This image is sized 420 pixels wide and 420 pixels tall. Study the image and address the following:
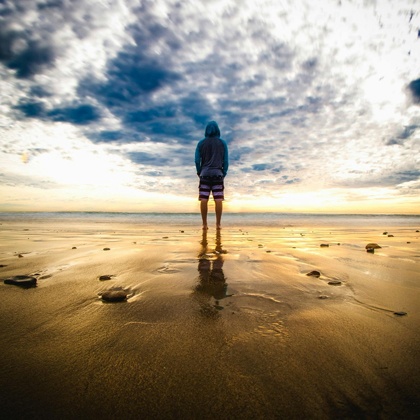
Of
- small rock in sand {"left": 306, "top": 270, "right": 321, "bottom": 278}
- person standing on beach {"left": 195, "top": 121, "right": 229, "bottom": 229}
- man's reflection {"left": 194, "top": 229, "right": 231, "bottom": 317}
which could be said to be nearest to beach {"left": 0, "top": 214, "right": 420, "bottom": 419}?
man's reflection {"left": 194, "top": 229, "right": 231, "bottom": 317}

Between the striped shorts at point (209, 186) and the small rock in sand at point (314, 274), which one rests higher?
the striped shorts at point (209, 186)

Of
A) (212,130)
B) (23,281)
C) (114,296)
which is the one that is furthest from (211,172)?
(114,296)

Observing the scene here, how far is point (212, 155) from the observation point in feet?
20.3

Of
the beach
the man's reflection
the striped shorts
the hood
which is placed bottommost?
the beach

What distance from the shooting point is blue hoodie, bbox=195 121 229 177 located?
20.3 ft

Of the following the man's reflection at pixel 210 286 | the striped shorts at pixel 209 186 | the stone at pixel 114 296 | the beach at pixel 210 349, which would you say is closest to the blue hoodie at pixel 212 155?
the striped shorts at pixel 209 186

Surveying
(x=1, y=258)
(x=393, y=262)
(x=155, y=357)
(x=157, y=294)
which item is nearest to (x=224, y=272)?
(x=157, y=294)

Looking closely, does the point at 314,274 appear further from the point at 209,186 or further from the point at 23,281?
the point at 209,186

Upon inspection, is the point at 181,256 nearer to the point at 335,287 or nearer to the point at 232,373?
the point at 335,287

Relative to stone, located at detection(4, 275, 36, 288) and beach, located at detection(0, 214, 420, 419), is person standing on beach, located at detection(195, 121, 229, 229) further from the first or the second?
stone, located at detection(4, 275, 36, 288)

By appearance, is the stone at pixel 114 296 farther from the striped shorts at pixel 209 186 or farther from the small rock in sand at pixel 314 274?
the striped shorts at pixel 209 186

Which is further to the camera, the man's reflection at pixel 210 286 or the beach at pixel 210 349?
the man's reflection at pixel 210 286

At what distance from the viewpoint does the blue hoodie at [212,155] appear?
6176 mm

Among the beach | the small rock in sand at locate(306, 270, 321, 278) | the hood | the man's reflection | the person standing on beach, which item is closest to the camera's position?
the beach
